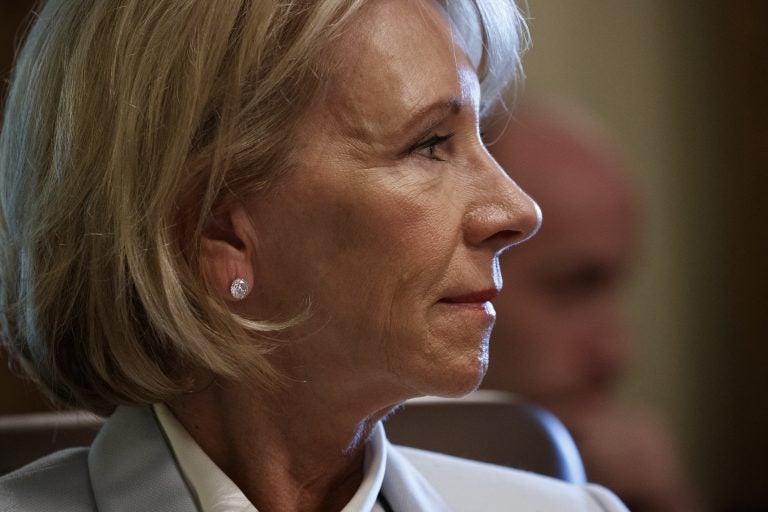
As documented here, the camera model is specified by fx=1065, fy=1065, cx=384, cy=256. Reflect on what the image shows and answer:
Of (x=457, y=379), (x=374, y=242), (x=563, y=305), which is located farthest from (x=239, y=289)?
(x=563, y=305)

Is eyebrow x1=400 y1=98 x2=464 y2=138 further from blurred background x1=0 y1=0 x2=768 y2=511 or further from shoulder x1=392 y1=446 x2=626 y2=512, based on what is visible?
blurred background x1=0 y1=0 x2=768 y2=511

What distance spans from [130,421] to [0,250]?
0.31 m

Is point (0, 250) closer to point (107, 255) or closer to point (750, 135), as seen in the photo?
point (107, 255)

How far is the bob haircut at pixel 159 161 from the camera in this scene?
1280 millimetres

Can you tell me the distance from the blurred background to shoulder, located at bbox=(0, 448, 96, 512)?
6.90ft

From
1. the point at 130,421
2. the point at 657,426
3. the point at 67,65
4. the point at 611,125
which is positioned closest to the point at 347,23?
the point at 67,65

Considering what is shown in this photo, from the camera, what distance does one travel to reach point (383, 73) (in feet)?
4.25


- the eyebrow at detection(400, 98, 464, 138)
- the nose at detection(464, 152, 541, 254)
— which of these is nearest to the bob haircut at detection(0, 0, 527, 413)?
the eyebrow at detection(400, 98, 464, 138)

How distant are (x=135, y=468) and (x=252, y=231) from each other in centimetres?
33

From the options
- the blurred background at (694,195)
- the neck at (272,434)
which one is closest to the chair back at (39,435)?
the neck at (272,434)

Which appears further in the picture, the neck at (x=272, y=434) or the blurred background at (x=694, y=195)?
the blurred background at (x=694, y=195)

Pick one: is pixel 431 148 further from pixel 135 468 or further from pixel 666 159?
pixel 666 159

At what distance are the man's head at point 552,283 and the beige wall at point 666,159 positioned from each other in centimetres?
36

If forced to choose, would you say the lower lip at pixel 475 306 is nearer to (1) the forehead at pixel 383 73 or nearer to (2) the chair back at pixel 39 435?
(1) the forehead at pixel 383 73
